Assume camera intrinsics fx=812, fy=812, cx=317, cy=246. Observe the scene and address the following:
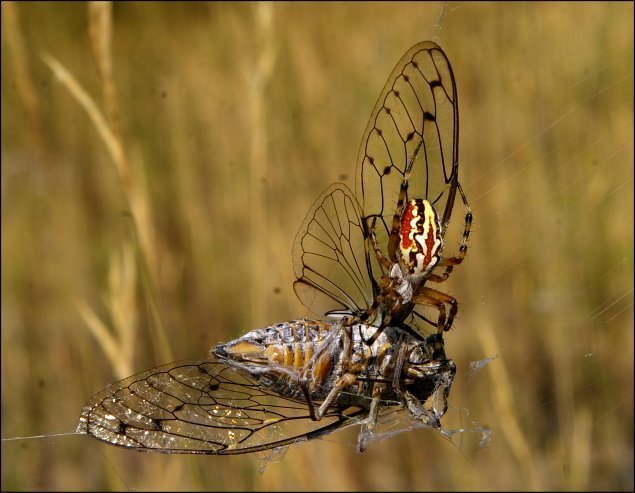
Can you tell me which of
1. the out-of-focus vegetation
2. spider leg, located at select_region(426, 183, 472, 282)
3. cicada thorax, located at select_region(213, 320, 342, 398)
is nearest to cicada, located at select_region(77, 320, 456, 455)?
cicada thorax, located at select_region(213, 320, 342, 398)

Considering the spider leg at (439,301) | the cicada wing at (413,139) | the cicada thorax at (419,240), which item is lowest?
the spider leg at (439,301)

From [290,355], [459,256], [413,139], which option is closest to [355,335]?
[290,355]

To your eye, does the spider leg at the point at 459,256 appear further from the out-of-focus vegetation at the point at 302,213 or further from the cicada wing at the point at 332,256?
the out-of-focus vegetation at the point at 302,213

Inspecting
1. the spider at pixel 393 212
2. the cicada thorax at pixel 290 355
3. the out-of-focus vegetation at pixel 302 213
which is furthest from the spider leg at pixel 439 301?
the out-of-focus vegetation at pixel 302 213

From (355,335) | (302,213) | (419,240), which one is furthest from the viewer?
(302,213)

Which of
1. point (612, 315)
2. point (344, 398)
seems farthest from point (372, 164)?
point (612, 315)

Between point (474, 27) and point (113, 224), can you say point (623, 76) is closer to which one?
point (474, 27)

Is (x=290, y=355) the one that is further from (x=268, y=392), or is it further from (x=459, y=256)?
(x=459, y=256)
